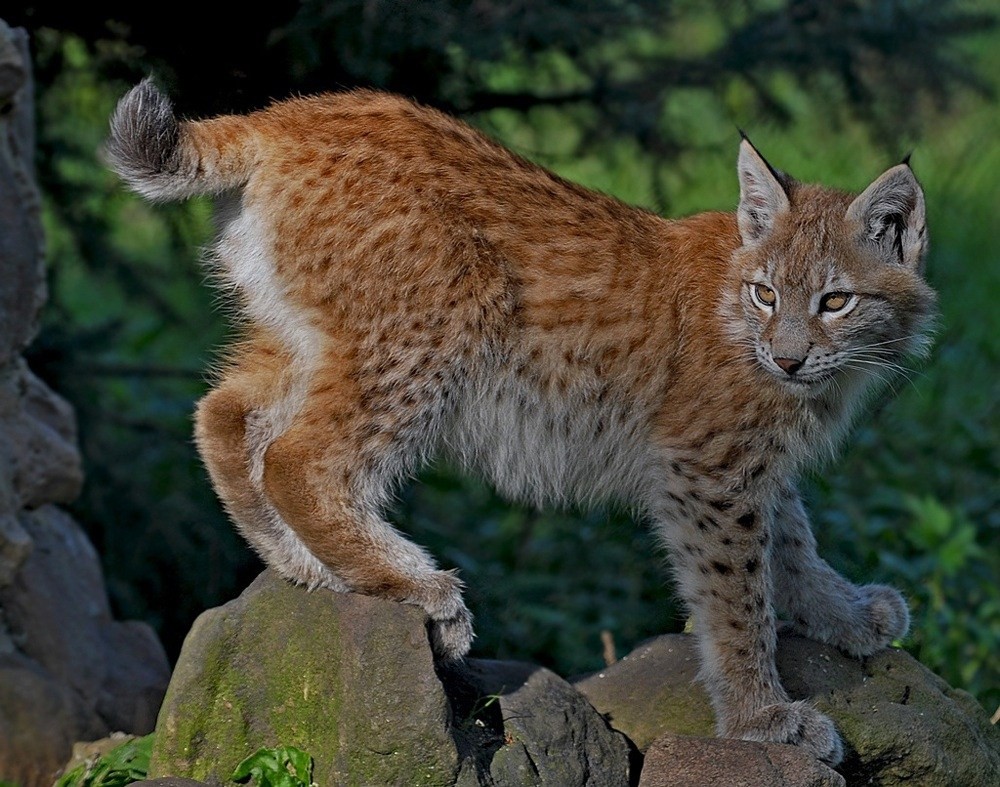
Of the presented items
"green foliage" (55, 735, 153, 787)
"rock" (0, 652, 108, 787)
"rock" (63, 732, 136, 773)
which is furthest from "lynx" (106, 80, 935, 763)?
"rock" (0, 652, 108, 787)

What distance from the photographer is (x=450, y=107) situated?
663 cm

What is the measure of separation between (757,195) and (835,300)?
1.65 ft

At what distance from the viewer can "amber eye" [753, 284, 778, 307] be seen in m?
4.91

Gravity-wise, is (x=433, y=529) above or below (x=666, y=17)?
below

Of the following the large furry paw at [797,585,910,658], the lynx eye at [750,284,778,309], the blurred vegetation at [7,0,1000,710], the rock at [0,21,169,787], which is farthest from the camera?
the blurred vegetation at [7,0,1000,710]

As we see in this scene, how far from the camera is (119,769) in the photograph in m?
4.80

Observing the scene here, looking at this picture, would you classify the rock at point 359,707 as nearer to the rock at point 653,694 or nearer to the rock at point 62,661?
the rock at point 653,694

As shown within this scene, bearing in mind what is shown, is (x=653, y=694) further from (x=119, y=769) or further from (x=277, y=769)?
(x=119, y=769)

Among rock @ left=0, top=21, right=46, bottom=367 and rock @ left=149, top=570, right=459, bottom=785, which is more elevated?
rock @ left=0, top=21, right=46, bottom=367

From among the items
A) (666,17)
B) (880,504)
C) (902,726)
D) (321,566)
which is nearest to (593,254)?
(321,566)

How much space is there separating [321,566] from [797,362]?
1706 millimetres

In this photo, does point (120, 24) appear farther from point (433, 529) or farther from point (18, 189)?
point (433, 529)

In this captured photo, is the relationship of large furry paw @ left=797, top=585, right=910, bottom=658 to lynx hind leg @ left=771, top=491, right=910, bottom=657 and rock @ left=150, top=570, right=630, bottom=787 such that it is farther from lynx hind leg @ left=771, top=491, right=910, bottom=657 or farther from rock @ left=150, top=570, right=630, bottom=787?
rock @ left=150, top=570, right=630, bottom=787

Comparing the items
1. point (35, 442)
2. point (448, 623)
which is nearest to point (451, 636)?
point (448, 623)
